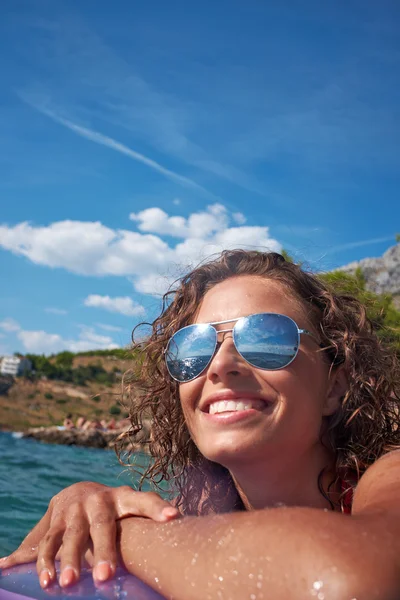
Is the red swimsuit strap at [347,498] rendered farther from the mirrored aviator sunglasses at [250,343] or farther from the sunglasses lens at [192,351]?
the sunglasses lens at [192,351]

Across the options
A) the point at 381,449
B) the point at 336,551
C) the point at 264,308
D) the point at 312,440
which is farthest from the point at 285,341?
the point at 336,551

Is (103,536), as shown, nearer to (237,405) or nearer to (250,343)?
(237,405)

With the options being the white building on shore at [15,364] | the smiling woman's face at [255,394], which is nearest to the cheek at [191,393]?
the smiling woman's face at [255,394]

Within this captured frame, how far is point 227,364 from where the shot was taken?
7.57 ft

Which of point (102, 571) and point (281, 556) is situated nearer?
point (281, 556)

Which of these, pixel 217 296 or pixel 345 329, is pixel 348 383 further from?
pixel 217 296

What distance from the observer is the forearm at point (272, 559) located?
116 cm

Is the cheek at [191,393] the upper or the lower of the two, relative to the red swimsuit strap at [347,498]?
upper

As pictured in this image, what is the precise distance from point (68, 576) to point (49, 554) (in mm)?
178

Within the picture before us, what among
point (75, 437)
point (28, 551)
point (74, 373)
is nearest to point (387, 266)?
point (75, 437)

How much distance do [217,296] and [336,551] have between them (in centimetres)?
158

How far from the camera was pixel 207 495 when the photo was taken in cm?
291

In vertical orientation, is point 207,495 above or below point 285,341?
below

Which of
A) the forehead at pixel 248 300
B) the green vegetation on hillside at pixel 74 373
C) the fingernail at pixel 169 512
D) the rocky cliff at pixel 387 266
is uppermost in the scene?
the rocky cliff at pixel 387 266
